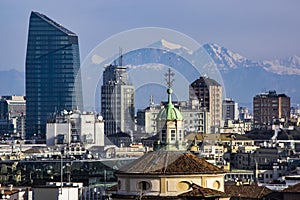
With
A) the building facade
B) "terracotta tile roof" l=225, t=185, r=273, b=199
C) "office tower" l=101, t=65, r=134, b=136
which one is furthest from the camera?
"terracotta tile roof" l=225, t=185, r=273, b=199

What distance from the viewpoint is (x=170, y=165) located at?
→ 99.7ft

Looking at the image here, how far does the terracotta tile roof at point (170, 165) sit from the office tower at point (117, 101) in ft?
5.95

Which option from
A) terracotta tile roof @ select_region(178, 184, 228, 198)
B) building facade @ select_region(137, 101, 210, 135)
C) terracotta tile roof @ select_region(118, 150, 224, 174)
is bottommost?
terracotta tile roof @ select_region(178, 184, 228, 198)

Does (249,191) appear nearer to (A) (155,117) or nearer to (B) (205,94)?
(B) (205,94)

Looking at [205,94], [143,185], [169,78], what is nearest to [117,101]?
[169,78]

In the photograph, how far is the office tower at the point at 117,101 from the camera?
3269 cm

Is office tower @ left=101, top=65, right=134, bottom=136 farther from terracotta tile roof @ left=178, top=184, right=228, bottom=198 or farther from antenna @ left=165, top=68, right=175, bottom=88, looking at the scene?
terracotta tile roof @ left=178, top=184, right=228, bottom=198

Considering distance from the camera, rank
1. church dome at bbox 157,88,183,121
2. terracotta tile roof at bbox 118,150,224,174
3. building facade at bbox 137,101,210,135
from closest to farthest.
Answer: church dome at bbox 157,88,183,121, terracotta tile roof at bbox 118,150,224,174, building facade at bbox 137,101,210,135

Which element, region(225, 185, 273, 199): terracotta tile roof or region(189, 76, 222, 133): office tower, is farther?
region(225, 185, 273, 199): terracotta tile roof

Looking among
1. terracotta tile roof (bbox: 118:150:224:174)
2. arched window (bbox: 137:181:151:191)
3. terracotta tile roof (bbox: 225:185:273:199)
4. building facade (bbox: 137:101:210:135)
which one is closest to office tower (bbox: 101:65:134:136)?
building facade (bbox: 137:101:210:135)

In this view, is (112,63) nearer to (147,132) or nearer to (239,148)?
(147,132)

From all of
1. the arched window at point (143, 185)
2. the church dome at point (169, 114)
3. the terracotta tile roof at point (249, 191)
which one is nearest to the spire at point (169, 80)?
the church dome at point (169, 114)

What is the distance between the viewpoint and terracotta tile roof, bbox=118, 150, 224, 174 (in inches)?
1195

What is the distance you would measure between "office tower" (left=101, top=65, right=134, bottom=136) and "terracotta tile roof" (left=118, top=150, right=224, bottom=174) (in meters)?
1.81
